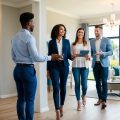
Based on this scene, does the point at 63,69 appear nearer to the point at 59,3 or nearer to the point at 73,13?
the point at 59,3

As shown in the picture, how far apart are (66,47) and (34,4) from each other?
104 cm

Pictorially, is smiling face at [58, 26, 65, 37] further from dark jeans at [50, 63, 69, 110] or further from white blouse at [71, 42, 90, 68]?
white blouse at [71, 42, 90, 68]

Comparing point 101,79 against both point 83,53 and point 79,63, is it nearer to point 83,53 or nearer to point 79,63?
point 79,63

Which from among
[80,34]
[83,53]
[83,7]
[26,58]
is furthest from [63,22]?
[26,58]

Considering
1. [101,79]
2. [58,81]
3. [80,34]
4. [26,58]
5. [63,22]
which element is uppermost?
[63,22]

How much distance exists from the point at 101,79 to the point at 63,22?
4.41m

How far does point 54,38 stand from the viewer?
3.59 m

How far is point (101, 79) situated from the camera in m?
4.45

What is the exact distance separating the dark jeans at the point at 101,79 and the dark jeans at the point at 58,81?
3.38 ft

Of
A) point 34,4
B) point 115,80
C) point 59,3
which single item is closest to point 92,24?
point 59,3

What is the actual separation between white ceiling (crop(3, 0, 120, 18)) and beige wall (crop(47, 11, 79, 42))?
0.17 meters

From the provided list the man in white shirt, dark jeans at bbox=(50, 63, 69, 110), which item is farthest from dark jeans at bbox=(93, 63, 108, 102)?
dark jeans at bbox=(50, 63, 69, 110)

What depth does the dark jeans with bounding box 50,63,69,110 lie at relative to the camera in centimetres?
342

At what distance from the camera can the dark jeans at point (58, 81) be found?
3424 millimetres
